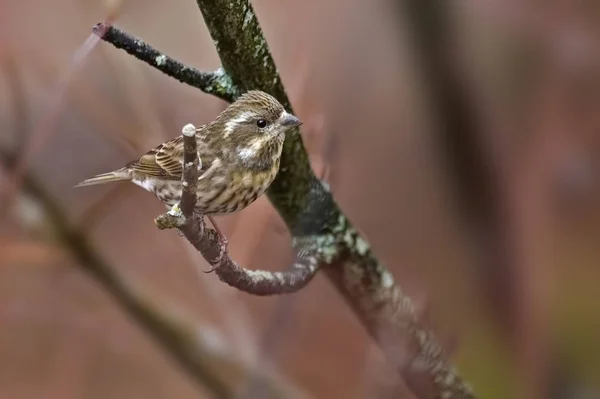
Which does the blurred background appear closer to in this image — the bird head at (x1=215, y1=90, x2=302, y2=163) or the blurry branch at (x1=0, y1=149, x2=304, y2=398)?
the blurry branch at (x1=0, y1=149, x2=304, y2=398)

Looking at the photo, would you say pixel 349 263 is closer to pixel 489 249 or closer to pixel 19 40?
pixel 489 249

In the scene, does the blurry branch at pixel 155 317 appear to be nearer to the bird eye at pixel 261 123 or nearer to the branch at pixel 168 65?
the branch at pixel 168 65

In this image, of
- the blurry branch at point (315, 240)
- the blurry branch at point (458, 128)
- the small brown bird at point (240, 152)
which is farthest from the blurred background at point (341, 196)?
the small brown bird at point (240, 152)

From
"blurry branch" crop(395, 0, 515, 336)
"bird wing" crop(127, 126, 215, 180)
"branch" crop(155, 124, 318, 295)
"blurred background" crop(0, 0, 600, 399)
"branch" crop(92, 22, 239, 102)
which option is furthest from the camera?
"blurred background" crop(0, 0, 600, 399)

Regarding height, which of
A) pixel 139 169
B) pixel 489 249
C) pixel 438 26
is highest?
pixel 438 26

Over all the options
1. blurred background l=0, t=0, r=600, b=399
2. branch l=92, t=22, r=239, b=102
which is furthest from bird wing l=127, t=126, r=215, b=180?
blurred background l=0, t=0, r=600, b=399

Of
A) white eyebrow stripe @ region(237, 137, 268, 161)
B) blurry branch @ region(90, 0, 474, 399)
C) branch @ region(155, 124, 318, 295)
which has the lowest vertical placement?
branch @ region(155, 124, 318, 295)

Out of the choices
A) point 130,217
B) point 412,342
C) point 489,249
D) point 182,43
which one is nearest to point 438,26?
point 489,249
